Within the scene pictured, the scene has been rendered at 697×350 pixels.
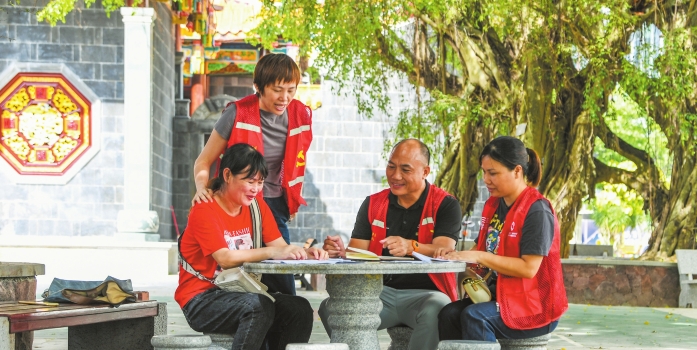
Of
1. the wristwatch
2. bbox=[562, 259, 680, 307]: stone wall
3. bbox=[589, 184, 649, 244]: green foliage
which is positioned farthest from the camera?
bbox=[589, 184, 649, 244]: green foliage

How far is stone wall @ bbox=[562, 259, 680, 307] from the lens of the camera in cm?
1358

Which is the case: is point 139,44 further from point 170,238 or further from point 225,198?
point 225,198

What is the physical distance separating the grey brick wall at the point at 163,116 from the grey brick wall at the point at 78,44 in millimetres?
944

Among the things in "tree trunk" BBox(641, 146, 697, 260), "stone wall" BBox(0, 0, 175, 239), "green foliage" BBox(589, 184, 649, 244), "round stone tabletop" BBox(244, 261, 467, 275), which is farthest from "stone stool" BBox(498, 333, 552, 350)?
"green foliage" BBox(589, 184, 649, 244)

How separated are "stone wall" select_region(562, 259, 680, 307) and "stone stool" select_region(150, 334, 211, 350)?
9.68 m

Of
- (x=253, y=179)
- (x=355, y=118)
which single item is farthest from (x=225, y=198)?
(x=355, y=118)

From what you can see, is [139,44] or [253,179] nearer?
[253,179]

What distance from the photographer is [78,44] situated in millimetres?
16406

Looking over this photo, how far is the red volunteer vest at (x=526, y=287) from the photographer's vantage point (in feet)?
15.4

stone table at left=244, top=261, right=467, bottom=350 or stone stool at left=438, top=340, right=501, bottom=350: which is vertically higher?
stone table at left=244, top=261, right=467, bottom=350

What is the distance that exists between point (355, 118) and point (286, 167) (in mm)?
15015

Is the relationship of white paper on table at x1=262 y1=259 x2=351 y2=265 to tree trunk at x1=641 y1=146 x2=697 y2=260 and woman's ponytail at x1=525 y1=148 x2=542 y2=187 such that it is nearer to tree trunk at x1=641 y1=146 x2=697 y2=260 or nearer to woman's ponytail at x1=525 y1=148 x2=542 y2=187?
woman's ponytail at x1=525 y1=148 x2=542 y2=187

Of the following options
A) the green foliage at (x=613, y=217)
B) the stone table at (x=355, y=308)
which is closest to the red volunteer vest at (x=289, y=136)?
the stone table at (x=355, y=308)

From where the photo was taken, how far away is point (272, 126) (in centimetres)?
568
